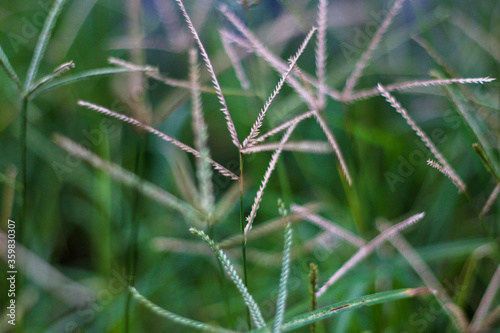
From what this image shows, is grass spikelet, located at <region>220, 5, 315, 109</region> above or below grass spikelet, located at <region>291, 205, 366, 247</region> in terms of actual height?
above

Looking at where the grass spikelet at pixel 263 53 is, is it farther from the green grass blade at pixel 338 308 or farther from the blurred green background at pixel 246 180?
the green grass blade at pixel 338 308

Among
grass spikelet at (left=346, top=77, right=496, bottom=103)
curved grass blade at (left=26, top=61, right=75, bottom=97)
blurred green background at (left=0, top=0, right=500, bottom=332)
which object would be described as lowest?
blurred green background at (left=0, top=0, right=500, bottom=332)

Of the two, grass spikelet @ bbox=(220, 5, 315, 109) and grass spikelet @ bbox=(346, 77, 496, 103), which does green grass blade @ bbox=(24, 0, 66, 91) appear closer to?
grass spikelet @ bbox=(220, 5, 315, 109)

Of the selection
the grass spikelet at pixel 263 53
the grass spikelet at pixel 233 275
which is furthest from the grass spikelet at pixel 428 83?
the grass spikelet at pixel 233 275

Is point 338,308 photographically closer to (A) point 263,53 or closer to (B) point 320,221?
(B) point 320,221

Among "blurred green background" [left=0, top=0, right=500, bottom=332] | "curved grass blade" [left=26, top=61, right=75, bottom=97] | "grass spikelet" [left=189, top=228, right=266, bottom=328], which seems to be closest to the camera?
"grass spikelet" [left=189, top=228, right=266, bottom=328]

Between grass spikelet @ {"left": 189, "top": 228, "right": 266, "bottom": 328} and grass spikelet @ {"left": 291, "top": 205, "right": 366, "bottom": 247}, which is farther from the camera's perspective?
grass spikelet @ {"left": 291, "top": 205, "right": 366, "bottom": 247}

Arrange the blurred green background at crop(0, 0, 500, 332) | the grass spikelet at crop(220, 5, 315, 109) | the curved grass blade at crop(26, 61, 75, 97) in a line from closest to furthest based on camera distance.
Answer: the curved grass blade at crop(26, 61, 75, 97), the grass spikelet at crop(220, 5, 315, 109), the blurred green background at crop(0, 0, 500, 332)

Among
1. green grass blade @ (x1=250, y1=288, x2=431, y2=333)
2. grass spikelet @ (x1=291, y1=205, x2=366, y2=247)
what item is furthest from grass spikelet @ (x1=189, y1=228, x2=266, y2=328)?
grass spikelet @ (x1=291, y1=205, x2=366, y2=247)

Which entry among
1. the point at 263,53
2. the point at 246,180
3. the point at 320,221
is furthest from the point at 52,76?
the point at 246,180
